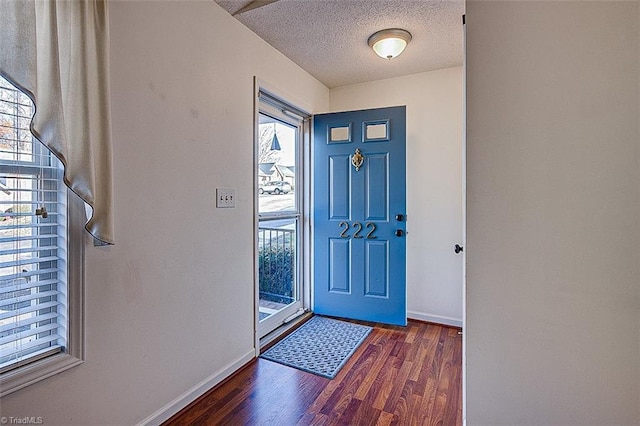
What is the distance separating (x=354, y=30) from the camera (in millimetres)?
2254

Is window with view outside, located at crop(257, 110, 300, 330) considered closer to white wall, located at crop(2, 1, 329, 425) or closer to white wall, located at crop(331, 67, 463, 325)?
white wall, located at crop(2, 1, 329, 425)

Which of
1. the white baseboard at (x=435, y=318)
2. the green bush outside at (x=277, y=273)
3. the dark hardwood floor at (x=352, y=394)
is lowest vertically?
the dark hardwood floor at (x=352, y=394)

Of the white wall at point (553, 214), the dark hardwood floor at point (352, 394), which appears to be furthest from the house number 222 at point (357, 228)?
the white wall at point (553, 214)

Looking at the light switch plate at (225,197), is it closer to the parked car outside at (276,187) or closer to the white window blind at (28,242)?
the parked car outside at (276,187)

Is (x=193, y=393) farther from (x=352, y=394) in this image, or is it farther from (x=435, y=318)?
(x=435, y=318)

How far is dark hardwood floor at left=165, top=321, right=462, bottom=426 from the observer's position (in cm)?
170

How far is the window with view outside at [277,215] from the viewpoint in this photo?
278 centimetres

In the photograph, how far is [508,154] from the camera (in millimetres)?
1240

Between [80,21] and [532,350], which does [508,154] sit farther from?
[80,21]

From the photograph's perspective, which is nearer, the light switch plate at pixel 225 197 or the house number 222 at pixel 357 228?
the light switch plate at pixel 225 197

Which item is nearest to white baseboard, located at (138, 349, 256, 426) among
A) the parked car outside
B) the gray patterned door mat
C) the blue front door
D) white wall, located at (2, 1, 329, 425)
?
white wall, located at (2, 1, 329, 425)

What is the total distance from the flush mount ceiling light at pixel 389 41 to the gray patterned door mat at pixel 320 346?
2.23 m

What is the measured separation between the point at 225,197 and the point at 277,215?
2.82ft

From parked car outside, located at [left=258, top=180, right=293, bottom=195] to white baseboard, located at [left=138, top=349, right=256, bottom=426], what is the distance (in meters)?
1.28
